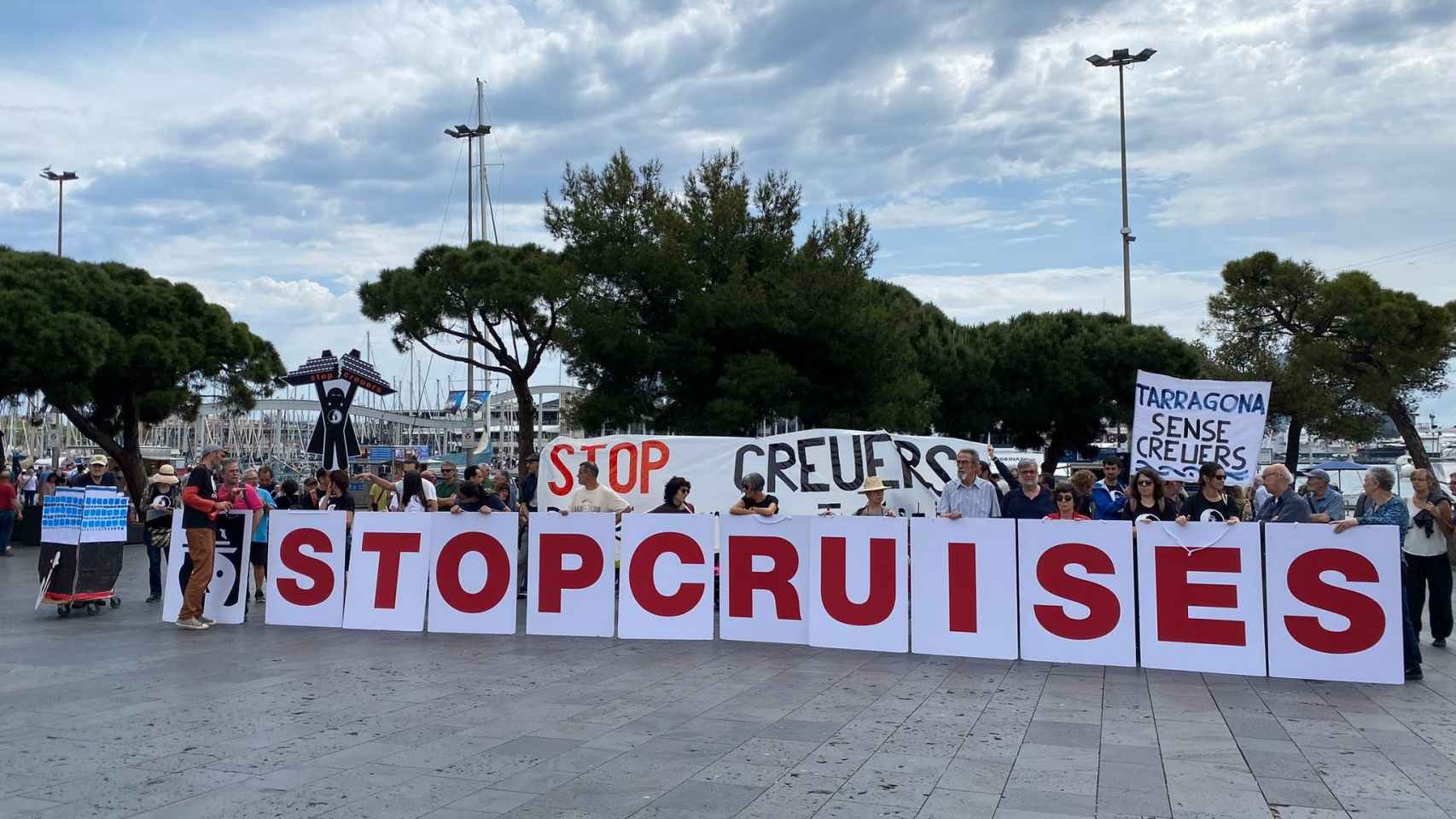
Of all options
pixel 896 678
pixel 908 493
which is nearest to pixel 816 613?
pixel 896 678

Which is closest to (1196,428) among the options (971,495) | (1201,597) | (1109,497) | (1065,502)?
(1109,497)

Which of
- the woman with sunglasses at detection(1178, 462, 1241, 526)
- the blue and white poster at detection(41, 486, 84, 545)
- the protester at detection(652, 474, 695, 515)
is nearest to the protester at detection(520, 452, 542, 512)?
the protester at detection(652, 474, 695, 515)

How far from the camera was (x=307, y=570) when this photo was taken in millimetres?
11320

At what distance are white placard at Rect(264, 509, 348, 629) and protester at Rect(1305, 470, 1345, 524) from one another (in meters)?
8.72

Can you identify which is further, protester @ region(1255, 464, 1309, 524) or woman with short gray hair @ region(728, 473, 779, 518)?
woman with short gray hair @ region(728, 473, 779, 518)

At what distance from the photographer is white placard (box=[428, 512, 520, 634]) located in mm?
A: 10750

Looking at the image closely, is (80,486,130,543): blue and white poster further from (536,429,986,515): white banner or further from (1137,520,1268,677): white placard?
(1137,520,1268,677): white placard

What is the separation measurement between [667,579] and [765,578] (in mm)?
902

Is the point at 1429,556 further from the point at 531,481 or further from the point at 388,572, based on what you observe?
the point at 531,481

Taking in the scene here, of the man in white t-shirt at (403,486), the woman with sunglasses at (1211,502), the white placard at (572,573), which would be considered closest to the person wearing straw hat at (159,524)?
the man in white t-shirt at (403,486)

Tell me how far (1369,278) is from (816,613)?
101 feet

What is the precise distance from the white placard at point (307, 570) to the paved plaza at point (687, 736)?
4.58 feet

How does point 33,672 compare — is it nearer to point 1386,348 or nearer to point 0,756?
point 0,756

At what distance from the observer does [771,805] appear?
523 centimetres
